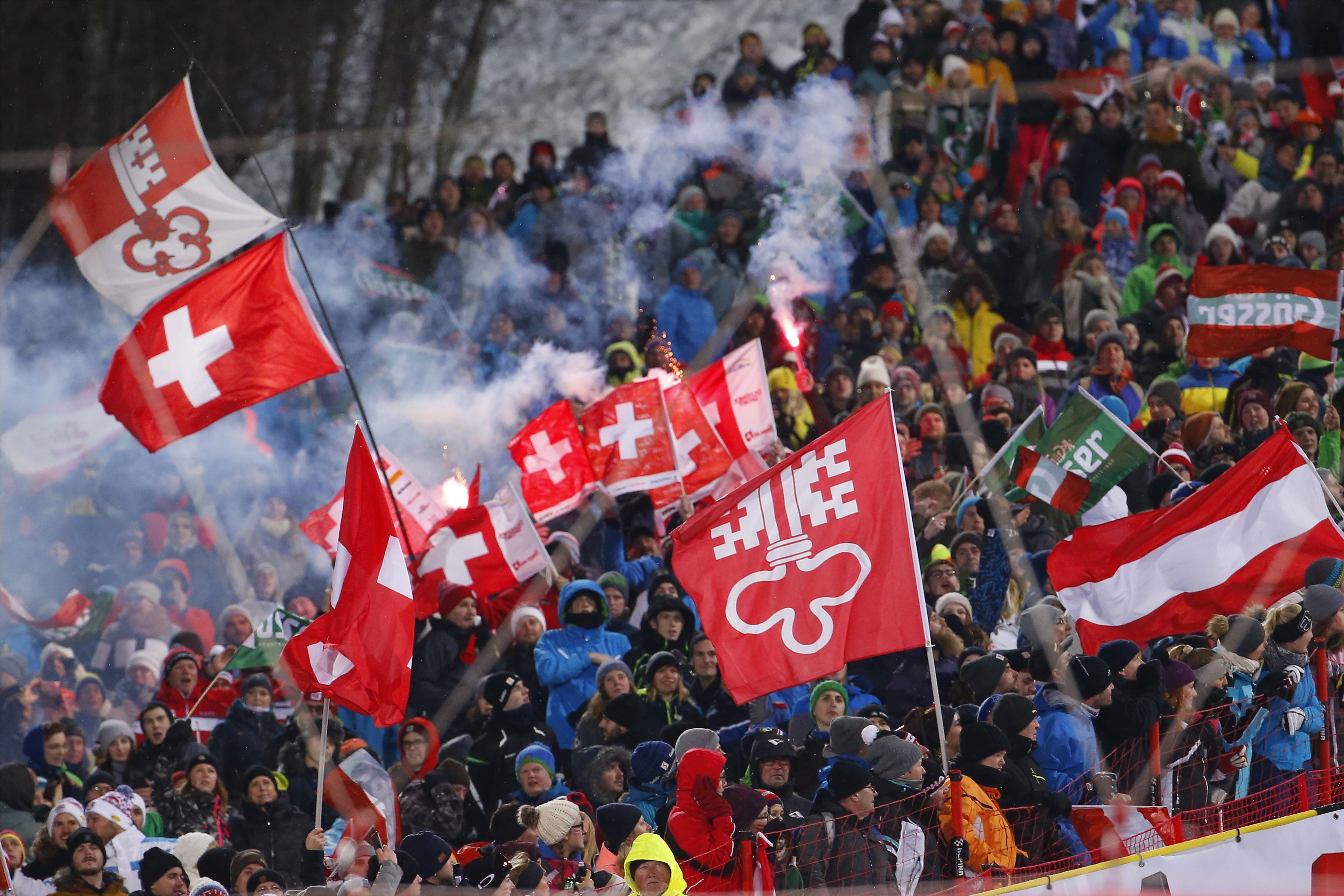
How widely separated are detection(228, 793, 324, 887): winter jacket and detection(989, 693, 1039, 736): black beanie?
12.1ft

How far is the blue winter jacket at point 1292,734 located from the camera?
851 cm

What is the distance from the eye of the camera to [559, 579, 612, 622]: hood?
11.1m

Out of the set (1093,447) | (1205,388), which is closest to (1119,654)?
(1093,447)

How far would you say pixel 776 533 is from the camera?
857 cm

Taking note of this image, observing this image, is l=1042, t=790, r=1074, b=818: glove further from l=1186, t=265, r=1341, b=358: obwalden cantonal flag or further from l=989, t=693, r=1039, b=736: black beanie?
l=1186, t=265, r=1341, b=358: obwalden cantonal flag

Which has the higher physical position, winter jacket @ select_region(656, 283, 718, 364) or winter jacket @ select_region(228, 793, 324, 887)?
winter jacket @ select_region(656, 283, 718, 364)

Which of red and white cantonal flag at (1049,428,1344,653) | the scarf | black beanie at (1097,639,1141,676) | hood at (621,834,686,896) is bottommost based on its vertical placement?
hood at (621,834,686,896)

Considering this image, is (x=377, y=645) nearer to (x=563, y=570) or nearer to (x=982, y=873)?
(x=982, y=873)

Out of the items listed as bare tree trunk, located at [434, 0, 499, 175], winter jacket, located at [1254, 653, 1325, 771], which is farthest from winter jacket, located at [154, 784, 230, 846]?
bare tree trunk, located at [434, 0, 499, 175]

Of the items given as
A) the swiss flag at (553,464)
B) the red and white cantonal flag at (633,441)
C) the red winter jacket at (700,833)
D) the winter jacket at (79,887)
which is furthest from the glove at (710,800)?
the swiss flag at (553,464)

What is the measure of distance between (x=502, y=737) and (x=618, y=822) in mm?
2230

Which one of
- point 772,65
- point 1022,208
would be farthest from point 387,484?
point 772,65

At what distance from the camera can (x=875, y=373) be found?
45.5 ft

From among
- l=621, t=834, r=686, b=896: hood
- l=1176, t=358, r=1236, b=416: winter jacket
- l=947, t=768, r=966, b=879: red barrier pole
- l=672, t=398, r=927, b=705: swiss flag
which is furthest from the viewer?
l=1176, t=358, r=1236, b=416: winter jacket
